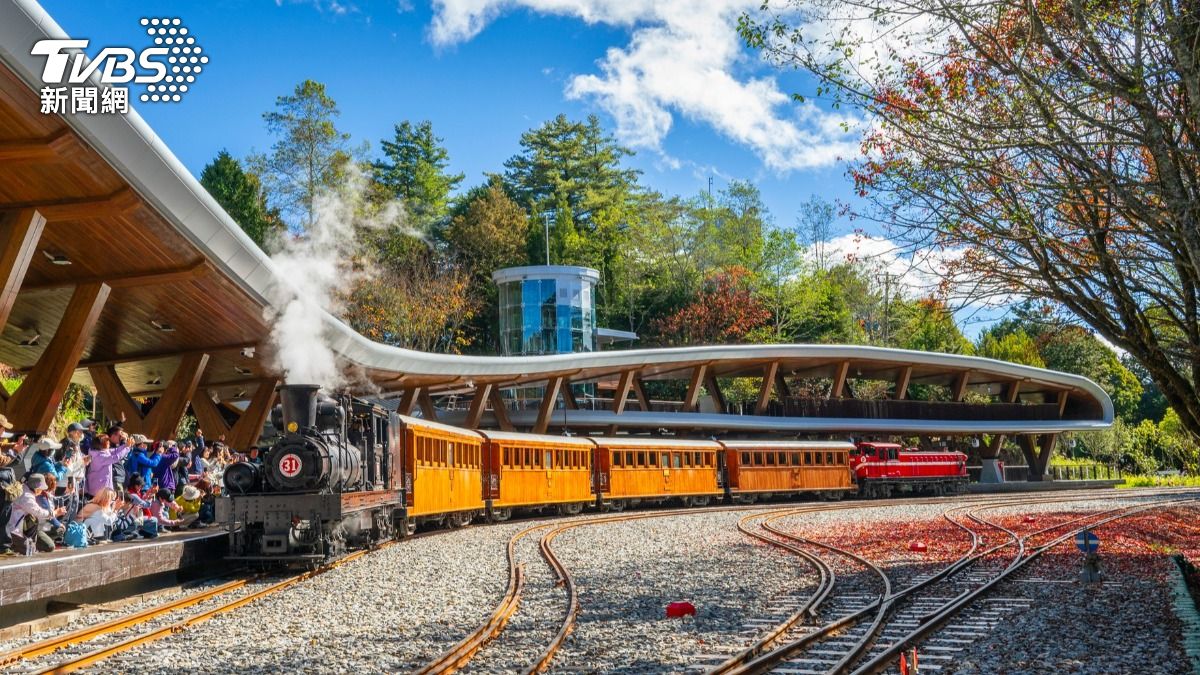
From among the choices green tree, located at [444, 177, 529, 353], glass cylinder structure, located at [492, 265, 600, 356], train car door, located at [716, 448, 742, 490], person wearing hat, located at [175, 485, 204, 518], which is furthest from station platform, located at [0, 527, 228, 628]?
green tree, located at [444, 177, 529, 353]

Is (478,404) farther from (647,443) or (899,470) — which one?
(899,470)

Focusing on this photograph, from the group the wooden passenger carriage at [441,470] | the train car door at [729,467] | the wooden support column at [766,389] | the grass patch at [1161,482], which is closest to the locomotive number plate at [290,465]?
the wooden passenger carriage at [441,470]

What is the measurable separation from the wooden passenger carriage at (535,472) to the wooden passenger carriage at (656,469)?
29.6 inches

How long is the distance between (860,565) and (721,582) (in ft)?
9.47

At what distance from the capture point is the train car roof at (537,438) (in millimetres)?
25062

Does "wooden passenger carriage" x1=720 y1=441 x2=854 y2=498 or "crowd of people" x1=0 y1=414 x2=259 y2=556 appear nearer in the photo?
"crowd of people" x1=0 y1=414 x2=259 y2=556

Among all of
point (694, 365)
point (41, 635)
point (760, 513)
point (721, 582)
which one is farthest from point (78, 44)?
point (694, 365)

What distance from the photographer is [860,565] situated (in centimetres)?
1498

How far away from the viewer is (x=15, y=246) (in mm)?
13312

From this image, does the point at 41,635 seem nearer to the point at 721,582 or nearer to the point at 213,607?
the point at 213,607

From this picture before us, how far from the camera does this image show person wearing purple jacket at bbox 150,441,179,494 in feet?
49.6

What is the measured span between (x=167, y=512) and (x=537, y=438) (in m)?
12.0

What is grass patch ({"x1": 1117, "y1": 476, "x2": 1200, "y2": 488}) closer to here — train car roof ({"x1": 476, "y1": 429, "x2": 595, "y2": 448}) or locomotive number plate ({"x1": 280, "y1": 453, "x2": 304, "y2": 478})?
train car roof ({"x1": 476, "y1": 429, "x2": 595, "y2": 448})

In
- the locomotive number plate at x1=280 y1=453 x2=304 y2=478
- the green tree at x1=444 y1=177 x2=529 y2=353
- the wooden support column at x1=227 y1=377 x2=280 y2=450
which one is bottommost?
the locomotive number plate at x1=280 y1=453 x2=304 y2=478
